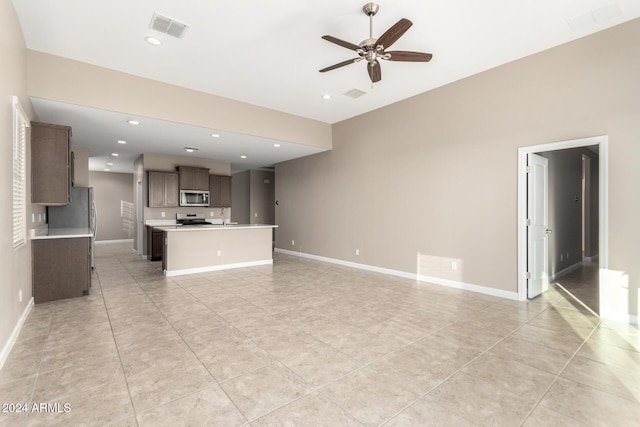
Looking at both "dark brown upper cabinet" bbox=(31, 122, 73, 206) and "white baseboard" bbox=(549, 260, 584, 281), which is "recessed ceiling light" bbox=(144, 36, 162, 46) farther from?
"white baseboard" bbox=(549, 260, 584, 281)

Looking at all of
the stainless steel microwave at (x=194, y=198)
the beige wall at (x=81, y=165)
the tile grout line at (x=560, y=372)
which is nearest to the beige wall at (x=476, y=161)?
the tile grout line at (x=560, y=372)

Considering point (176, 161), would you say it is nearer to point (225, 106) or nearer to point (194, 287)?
point (225, 106)

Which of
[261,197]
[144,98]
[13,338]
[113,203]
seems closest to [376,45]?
[144,98]

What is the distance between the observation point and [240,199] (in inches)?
460

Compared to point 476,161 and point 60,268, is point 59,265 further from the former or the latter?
point 476,161

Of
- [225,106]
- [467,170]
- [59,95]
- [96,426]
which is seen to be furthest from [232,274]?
[467,170]

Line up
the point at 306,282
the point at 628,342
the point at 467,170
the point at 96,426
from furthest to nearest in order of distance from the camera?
the point at 306,282 → the point at 467,170 → the point at 628,342 → the point at 96,426

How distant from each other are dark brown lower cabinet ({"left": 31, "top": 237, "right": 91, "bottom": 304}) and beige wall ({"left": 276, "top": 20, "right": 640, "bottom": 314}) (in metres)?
4.64

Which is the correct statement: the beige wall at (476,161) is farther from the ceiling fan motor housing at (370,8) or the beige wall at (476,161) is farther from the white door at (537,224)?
the ceiling fan motor housing at (370,8)

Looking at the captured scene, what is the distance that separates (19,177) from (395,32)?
402 cm

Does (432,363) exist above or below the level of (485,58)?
below

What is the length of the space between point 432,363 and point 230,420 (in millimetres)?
1596

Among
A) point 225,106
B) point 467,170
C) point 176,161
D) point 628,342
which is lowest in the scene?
point 628,342

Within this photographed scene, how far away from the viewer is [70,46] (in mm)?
3611
